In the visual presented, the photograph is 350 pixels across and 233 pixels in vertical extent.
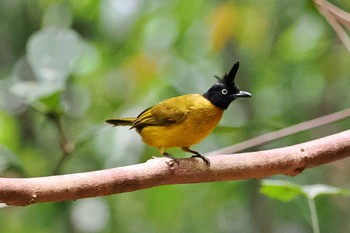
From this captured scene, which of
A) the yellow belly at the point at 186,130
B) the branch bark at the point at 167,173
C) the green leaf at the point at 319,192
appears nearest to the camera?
the branch bark at the point at 167,173

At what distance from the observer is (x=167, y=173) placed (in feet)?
3.64

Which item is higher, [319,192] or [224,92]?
[224,92]

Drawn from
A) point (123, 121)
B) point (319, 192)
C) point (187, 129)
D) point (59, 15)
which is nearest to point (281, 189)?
point (319, 192)

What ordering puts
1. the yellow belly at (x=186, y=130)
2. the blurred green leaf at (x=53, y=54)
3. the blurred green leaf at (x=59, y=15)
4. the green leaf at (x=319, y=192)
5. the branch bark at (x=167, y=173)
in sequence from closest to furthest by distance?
1. the branch bark at (x=167, y=173)
2. the green leaf at (x=319, y=192)
3. the yellow belly at (x=186, y=130)
4. the blurred green leaf at (x=53, y=54)
5. the blurred green leaf at (x=59, y=15)

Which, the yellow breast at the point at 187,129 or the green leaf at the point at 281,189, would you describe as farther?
the yellow breast at the point at 187,129

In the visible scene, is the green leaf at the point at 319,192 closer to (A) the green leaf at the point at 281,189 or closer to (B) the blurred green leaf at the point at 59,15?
(A) the green leaf at the point at 281,189

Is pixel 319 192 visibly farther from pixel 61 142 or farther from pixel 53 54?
pixel 53 54

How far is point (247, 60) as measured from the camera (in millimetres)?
2131

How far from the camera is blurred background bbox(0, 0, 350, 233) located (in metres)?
1.96

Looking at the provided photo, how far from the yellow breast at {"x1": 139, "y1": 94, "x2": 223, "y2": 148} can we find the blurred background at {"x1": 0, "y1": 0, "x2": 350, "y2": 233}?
338mm

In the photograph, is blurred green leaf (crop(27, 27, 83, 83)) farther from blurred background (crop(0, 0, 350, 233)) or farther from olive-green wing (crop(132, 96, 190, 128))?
olive-green wing (crop(132, 96, 190, 128))

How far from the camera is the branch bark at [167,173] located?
95 centimetres

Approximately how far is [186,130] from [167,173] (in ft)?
1.39

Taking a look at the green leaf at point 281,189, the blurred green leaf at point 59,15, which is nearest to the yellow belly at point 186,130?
the green leaf at point 281,189
